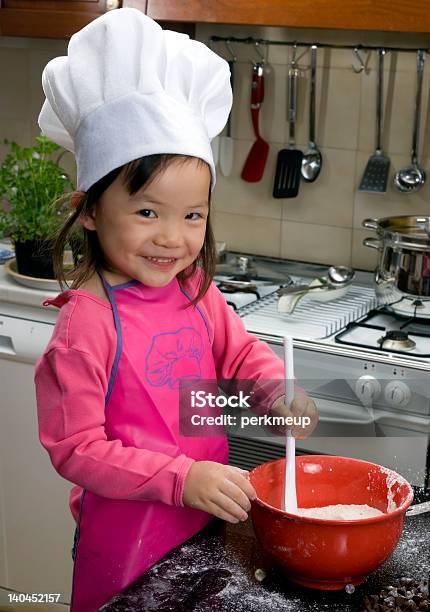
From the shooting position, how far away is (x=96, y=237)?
1310 mm

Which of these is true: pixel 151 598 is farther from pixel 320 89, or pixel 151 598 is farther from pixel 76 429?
pixel 320 89

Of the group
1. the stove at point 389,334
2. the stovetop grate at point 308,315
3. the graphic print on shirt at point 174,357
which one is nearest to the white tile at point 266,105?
the stovetop grate at point 308,315

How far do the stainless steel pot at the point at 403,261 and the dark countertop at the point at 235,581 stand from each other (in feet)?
3.41

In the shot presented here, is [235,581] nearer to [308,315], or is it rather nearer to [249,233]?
[308,315]

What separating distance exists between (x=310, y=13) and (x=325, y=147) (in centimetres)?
51

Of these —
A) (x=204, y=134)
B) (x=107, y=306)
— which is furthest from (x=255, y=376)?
(x=204, y=134)

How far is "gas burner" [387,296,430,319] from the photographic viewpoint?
7.09 feet

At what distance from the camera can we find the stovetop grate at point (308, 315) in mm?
2135

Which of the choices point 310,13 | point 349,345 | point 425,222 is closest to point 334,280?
point 425,222

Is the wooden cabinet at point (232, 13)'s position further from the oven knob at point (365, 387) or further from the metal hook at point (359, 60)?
the oven knob at point (365, 387)

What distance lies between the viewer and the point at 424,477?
4.13 ft

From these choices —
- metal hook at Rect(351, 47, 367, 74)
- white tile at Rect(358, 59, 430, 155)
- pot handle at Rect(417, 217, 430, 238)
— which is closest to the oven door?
pot handle at Rect(417, 217, 430, 238)

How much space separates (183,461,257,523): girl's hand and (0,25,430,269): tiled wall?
1547mm

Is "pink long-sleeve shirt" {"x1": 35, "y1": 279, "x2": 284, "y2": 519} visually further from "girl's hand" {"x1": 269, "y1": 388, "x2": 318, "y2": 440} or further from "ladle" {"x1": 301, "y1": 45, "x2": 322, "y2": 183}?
Answer: "ladle" {"x1": 301, "y1": 45, "x2": 322, "y2": 183}
